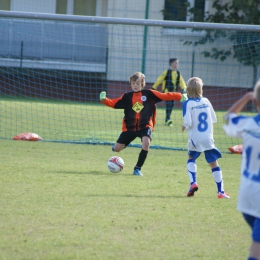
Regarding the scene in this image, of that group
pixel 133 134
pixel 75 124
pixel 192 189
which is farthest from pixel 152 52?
pixel 192 189

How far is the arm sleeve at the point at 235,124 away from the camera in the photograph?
3.55m

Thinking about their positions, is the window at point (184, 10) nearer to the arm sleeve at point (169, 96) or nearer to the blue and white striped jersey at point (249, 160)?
the arm sleeve at point (169, 96)

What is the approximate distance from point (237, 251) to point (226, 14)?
18.6 m

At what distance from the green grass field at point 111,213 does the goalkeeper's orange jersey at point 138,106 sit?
66 cm

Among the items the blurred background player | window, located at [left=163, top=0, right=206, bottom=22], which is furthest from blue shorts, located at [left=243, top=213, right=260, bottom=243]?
window, located at [left=163, top=0, right=206, bottom=22]

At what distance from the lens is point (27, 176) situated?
748 centimetres

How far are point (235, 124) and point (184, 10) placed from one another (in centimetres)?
1913

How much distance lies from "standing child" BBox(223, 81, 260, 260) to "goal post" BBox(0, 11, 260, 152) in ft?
25.9

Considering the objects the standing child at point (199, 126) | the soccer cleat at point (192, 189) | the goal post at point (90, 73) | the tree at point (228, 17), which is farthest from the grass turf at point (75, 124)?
the soccer cleat at point (192, 189)

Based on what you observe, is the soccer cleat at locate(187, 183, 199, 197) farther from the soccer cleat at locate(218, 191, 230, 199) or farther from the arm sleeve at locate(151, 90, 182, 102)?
the arm sleeve at locate(151, 90, 182, 102)

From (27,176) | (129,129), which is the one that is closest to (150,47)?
(129,129)

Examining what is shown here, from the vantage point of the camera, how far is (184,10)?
72.6ft

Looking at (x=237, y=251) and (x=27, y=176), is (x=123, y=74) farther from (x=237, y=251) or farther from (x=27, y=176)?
(x=237, y=251)

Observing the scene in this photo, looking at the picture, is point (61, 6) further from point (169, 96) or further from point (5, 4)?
point (169, 96)
